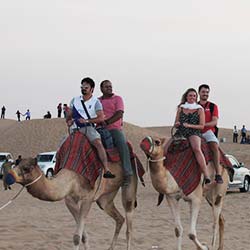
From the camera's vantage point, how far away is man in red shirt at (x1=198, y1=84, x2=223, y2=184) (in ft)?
38.6

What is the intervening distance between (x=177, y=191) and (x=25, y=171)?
2907 millimetres

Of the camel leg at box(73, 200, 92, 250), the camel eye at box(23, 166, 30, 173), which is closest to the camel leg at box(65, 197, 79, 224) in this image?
the camel leg at box(73, 200, 92, 250)

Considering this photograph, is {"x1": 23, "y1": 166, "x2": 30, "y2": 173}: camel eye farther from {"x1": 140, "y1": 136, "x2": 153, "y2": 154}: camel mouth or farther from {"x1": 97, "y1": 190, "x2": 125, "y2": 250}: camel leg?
{"x1": 97, "y1": 190, "x2": 125, "y2": 250}: camel leg

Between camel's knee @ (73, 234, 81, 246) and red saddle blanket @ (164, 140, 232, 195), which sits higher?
red saddle blanket @ (164, 140, 232, 195)

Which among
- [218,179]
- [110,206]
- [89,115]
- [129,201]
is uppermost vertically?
[89,115]

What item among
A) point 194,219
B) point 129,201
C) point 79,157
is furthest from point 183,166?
point 79,157

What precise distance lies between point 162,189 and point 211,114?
1948 millimetres

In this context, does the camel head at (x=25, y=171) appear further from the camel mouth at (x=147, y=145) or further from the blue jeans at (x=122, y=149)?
the blue jeans at (x=122, y=149)

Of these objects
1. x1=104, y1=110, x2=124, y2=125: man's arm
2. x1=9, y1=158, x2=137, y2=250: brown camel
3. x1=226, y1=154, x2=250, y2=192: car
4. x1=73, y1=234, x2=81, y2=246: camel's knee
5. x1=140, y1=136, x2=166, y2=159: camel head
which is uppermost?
x1=104, y1=110, x2=124, y2=125: man's arm

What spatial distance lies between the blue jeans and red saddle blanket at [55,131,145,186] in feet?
2.17

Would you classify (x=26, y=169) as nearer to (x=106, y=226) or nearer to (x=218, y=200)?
(x=218, y=200)

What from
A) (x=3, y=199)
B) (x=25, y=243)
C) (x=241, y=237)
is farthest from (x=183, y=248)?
(x=3, y=199)

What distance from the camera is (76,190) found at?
1027cm

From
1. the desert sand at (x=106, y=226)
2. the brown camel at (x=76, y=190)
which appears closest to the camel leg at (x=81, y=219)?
the brown camel at (x=76, y=190)
